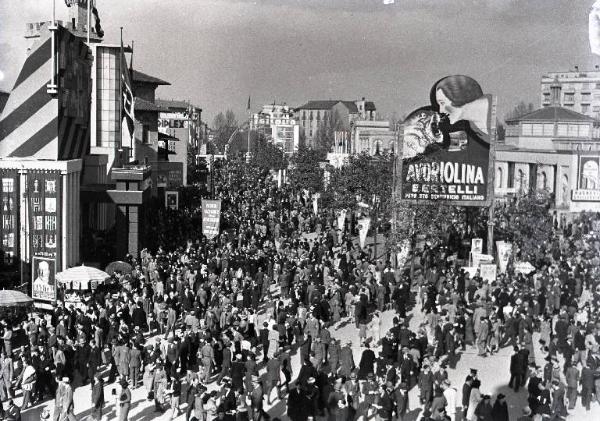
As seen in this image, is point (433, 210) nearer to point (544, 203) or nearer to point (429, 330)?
point (544, 203)

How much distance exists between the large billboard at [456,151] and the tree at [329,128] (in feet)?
330

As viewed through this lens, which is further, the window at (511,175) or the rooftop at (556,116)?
the rooftop at (556,116)

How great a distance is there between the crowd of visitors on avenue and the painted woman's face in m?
6.86

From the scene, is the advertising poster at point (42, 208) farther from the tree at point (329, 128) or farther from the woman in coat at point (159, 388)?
the tree at point (329, 128)

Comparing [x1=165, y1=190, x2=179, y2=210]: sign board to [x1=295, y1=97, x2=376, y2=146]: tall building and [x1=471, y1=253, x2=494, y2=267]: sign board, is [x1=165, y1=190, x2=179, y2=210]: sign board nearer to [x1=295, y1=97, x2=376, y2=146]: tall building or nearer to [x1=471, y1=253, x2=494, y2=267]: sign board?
[x1=471, y1=253, x2=494, y2=267]: sign board

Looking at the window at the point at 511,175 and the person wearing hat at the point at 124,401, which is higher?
the window at the point at 511,175

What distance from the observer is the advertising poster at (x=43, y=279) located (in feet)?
95.5

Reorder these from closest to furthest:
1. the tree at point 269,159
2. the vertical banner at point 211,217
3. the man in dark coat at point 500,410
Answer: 1. the man in dark coat at point 500,410
2. the vertical banner at point 211,217
3. the tree at point 269,159

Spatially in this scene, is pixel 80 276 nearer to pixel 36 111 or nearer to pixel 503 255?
pixel 36 111

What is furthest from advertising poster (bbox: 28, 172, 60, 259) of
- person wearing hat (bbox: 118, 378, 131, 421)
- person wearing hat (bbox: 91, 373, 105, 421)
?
person wearing hat (bbox: 118, 378, 131, 421)

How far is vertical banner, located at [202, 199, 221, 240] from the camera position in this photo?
123 feet

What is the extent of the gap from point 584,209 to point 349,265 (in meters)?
13.9

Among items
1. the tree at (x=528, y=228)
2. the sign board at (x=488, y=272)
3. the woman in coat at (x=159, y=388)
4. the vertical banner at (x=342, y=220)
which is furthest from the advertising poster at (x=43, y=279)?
the vertical banner at (x=342, y=220)

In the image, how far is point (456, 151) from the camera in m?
38.5
